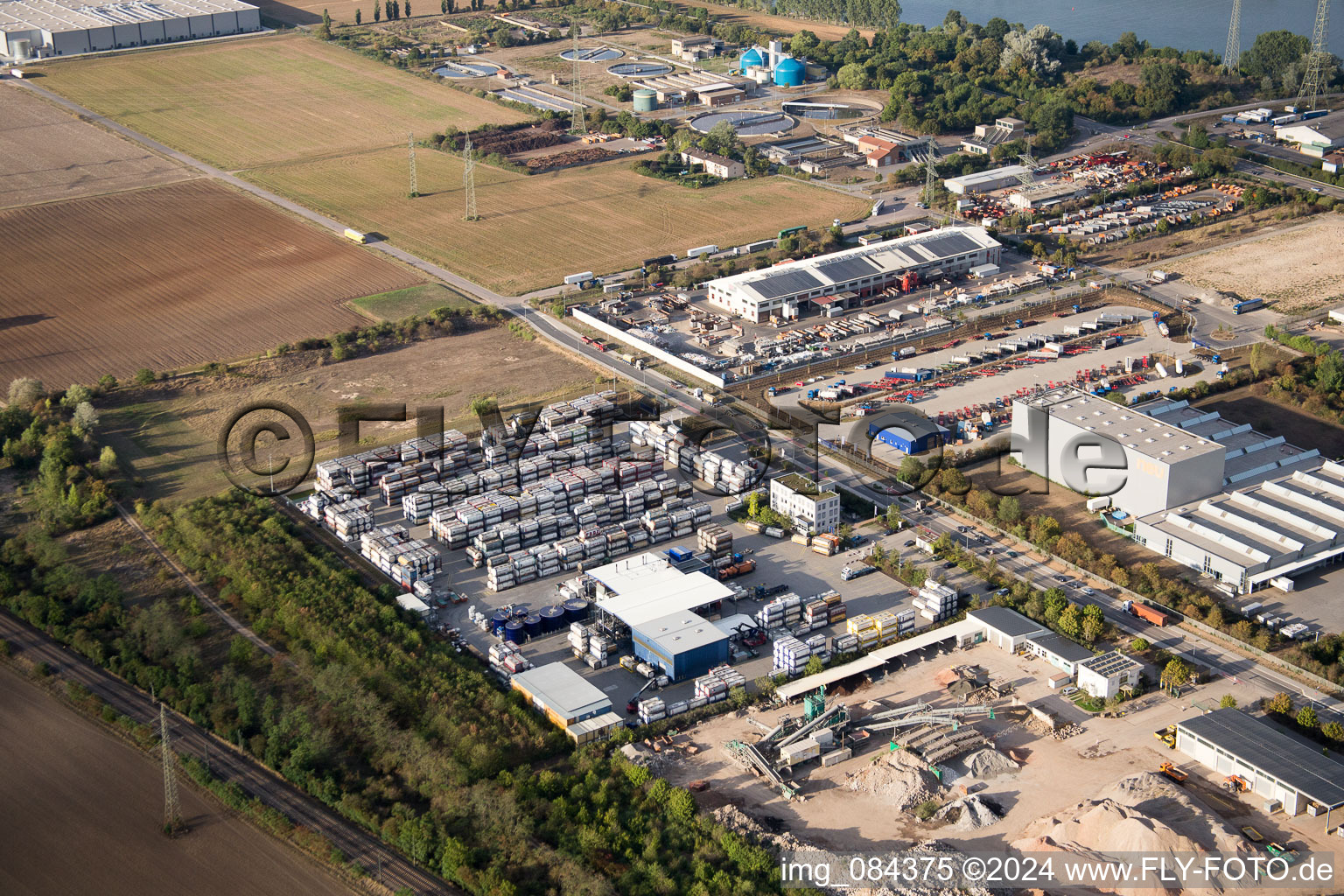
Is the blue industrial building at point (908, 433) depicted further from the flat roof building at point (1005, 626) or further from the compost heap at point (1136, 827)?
the compost heap at point (1136, 827)

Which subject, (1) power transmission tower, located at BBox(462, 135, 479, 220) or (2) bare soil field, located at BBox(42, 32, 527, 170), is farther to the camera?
Answer: (2) bare soil field, located at BBox(42, 32, 527, 170)

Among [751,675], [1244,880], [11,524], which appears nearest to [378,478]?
[11,524]

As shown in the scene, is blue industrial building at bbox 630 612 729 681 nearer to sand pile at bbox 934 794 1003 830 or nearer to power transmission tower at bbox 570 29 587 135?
sand pile at bbox 934 794 1003 830

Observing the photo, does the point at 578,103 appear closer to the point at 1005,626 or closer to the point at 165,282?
the point at 165,282

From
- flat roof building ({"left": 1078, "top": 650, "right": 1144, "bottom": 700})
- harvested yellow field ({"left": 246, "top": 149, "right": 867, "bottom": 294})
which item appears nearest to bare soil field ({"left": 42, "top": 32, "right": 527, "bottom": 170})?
harvested yellow field ({"left": 246, "top": 149, "right": 867, "bottom": 294})

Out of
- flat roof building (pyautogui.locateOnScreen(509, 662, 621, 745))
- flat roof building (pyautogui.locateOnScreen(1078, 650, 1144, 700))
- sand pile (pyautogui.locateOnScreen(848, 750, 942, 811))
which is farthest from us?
flat roof building (pyautogui.locateOnScreen(1078, 650, 1144, 700))

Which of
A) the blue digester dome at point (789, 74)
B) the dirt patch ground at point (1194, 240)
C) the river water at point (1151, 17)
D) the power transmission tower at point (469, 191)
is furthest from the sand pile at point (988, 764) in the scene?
the river water at point (1151, 17)
